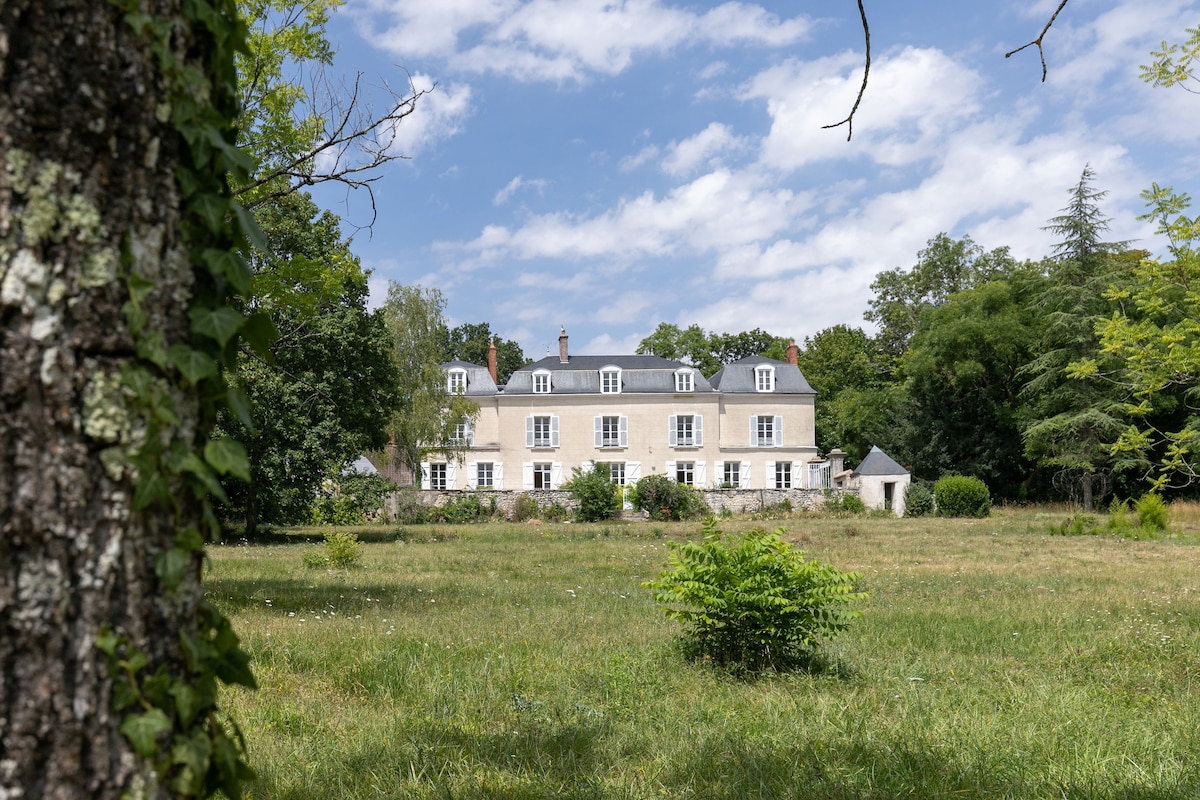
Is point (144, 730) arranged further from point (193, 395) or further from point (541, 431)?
point (541, 431)

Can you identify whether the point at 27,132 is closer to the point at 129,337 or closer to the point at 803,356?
the point at 129,337

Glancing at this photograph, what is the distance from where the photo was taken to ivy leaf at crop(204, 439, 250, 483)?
4.95 feet

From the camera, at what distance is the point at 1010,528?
2605cm

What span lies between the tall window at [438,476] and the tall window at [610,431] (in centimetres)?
767

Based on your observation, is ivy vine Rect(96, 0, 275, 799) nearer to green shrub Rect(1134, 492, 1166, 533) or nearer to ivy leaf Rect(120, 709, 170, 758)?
ivy leaf Rect(120, 709, 170, 758)

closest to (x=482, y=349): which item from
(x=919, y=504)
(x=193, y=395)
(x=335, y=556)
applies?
(x=919, y=504)

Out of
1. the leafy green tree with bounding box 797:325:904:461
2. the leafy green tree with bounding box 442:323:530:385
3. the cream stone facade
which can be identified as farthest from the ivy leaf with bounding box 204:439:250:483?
the leafy green tree with bounding box 442:323:530:385

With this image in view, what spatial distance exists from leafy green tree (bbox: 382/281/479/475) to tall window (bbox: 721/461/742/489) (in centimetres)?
1222

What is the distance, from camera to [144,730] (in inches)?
56.2

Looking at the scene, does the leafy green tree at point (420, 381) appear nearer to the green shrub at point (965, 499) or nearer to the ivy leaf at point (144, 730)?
the green shrub at point (965, 499)

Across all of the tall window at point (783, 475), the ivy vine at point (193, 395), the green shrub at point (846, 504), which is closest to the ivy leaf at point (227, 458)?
the ivy vine at point (193, 395)

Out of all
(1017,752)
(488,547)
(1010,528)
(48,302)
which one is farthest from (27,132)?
(1010,528)

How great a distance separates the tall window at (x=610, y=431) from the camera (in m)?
42.2

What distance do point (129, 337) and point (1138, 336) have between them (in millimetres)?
12202
